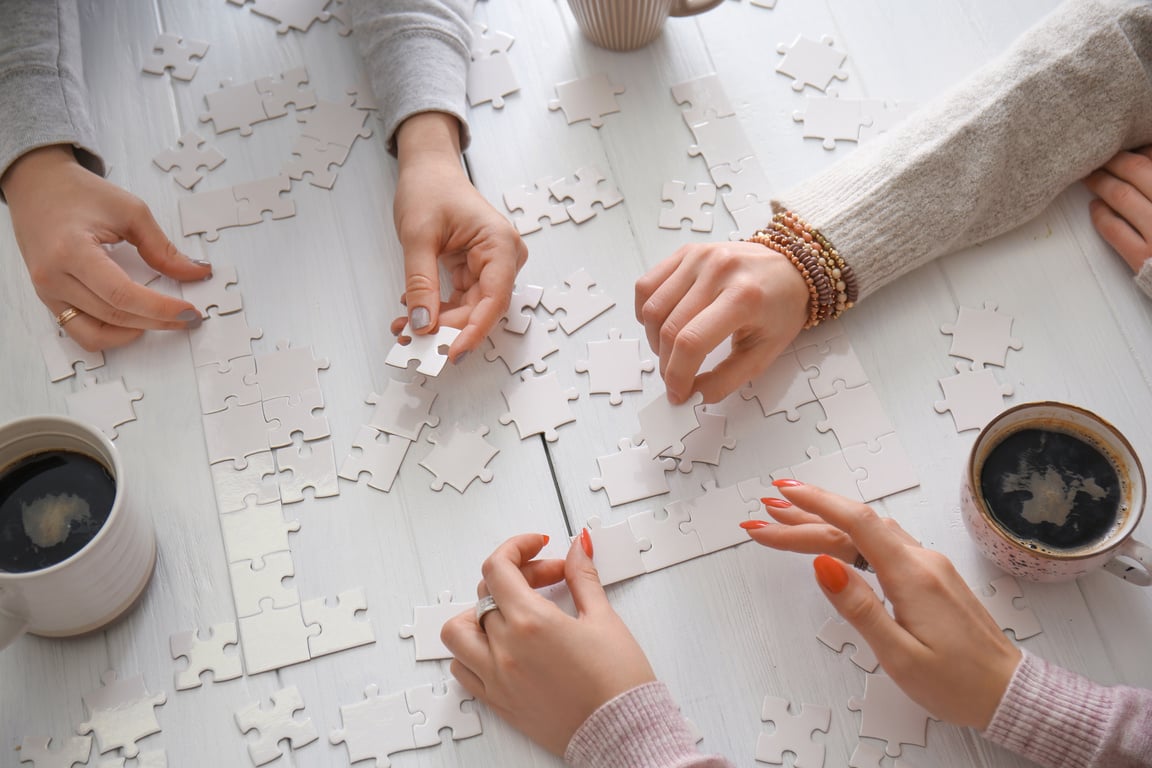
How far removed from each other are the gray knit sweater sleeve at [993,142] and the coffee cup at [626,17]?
0.35 m

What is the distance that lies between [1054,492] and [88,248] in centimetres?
123

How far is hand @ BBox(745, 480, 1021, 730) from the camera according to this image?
979 millimetres

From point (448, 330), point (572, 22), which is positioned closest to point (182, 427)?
point (448, 330)

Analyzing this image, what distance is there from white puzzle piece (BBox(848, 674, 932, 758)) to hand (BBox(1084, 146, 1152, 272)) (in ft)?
2.23

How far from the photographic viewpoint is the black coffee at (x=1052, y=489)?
3.36 feet

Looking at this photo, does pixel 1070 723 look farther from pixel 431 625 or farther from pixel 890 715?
pixel 431 625

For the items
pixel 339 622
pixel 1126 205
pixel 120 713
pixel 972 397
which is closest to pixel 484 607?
pixel 339 622

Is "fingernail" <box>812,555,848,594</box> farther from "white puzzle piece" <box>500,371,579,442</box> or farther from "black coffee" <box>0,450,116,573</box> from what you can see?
"black coffee" <box>0,450,116,573</box>

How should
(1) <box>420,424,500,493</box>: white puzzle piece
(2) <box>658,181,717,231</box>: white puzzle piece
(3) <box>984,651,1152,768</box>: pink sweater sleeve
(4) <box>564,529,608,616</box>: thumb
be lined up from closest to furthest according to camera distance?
(3) <box>984,651,1152,768</box>: pink sweater sleeve → (4) <box>564,529,608,616</box>: thumb → (1) <box>420,424,500,493</box>: white puzzle piece → (2) <box>658,181,717,231</box>: white puzzle piece

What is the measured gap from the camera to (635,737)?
0.98 meters

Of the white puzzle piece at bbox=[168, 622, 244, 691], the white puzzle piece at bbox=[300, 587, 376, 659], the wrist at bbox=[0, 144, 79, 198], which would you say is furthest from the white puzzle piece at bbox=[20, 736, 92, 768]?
the wrist at bbox=[0, 144, 79, 198]

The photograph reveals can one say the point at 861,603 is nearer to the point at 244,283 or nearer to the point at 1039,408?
the point at 1039,408

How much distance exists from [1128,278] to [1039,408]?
1.22ft

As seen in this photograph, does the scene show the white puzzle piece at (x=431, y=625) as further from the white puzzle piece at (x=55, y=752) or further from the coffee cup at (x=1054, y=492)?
the coffee cup at (x=1054, y=492)
